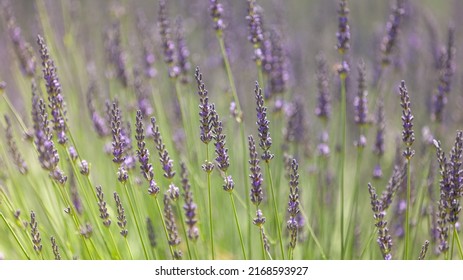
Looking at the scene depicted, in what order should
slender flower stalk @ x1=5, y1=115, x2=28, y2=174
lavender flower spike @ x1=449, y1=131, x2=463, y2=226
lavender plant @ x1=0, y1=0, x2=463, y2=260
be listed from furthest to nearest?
slender flower stalk @ x1=5, y1=115, x2=28, y2=174 < lavender plant @ x1=0, y1=0, x2=463, y2=260 < lavender flower spike @ x1=449, y1=131, x2=463, y2=226

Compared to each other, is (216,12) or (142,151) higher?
(216,12)

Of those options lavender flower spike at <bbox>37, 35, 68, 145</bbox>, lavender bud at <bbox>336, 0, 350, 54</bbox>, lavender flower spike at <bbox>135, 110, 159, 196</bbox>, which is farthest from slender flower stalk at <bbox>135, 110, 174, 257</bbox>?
lavender bud at <bbox>336, 0, 350, 54</bbox>

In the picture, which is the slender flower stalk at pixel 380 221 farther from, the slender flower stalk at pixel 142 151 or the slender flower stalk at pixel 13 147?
the slender flower stalk at pixel 13 147

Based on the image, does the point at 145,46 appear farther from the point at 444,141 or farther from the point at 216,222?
the point at 444,141

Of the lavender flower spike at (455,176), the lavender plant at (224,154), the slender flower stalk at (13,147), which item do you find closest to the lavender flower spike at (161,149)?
the lavender plant at (224,154)

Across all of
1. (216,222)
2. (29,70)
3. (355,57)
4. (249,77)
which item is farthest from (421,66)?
(29,70)

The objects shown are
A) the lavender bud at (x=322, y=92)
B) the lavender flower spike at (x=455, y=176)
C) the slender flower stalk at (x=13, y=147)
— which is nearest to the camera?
the lavender flower spike at (x=455, y=176)

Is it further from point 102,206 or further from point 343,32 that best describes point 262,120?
point 343,32

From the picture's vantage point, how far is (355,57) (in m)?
3.45

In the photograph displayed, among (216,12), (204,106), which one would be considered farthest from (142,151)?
(216,12)

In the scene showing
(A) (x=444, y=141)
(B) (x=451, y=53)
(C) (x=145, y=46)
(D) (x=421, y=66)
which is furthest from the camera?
(D) (x=421, y=66)

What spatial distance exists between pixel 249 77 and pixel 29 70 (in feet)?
3.57

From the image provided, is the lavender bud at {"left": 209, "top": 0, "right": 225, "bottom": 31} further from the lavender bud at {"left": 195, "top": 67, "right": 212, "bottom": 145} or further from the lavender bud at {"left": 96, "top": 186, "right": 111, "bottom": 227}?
the lavender bud at {"left": 96, "top": 186, "right": 111, "bottom": 227}

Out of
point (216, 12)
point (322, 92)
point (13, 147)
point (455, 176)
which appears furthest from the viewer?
point (322, 92)
